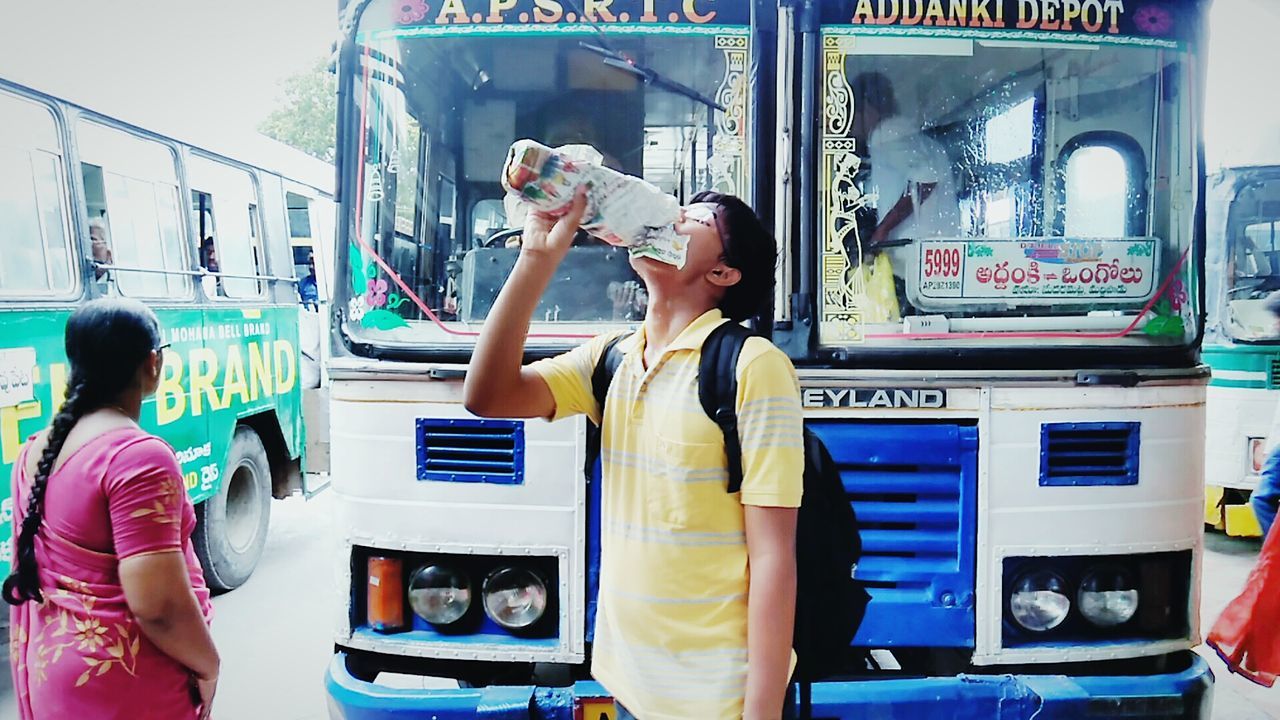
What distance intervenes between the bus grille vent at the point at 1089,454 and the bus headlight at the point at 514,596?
1.53m

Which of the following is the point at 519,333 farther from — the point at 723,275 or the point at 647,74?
the point at 647,74

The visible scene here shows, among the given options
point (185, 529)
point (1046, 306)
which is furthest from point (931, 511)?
point (185, 529)

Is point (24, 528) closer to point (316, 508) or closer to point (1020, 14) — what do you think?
point (1020, 14)

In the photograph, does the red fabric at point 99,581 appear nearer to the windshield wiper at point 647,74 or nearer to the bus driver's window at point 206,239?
the windshield wiper at point 647,74

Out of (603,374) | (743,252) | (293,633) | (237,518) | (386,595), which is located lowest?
(293,633)

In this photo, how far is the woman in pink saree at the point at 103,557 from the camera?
1.88 m

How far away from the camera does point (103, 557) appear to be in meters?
1.91

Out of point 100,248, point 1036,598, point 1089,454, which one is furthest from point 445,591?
point 100,248

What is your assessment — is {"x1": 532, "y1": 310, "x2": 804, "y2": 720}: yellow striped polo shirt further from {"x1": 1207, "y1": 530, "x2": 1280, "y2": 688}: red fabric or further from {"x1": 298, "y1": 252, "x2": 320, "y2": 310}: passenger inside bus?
{"x1": 298, "y1": 252, "x2": 320, "y2": 310}: passenger inside bus

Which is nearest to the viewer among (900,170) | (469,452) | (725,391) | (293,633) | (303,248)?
(725,391)

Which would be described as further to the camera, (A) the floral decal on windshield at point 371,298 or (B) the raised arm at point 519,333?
(A) the floral decal on windshield at point 371,298

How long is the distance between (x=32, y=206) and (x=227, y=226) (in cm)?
186

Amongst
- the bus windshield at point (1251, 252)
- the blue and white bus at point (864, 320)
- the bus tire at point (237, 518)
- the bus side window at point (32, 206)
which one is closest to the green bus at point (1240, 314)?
the bus windshield at point (1251, 252)

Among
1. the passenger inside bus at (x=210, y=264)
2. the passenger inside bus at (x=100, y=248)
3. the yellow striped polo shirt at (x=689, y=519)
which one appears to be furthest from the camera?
the passenger inside bus at (x=210, y=264)
